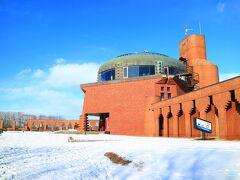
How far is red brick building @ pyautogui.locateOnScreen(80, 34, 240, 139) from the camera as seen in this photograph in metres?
24.6

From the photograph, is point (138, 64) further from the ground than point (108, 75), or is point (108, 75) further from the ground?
point (138, 64)

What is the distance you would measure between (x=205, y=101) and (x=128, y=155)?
59.6 ft

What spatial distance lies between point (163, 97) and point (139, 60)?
39.2 ft

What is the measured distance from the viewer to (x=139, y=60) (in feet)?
172

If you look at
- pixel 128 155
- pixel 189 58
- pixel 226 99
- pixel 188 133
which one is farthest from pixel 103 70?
pixel 128 155

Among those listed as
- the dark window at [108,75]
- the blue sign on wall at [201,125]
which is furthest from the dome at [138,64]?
the blue sign on wall at [201,125]

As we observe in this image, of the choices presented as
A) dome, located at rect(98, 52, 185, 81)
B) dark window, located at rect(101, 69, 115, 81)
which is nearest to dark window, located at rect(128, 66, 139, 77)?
dome, located at rect(98, 52, 185, 81)

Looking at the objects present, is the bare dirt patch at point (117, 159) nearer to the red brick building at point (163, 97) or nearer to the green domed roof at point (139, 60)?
the red brick building at point (163, 97)

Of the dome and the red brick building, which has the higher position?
the dome

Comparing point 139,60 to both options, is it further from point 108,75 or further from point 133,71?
point 108,75

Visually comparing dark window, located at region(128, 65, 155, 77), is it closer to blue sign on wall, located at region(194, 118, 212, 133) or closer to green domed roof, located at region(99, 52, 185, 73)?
green domed roof, located at region(99, 52, 185, 73)

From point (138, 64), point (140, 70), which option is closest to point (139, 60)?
point (138, 64)

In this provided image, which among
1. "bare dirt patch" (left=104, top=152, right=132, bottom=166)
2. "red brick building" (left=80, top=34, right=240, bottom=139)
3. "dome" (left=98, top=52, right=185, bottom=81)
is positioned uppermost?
"dome" (left=98, top=52, right=185, bottom=81)

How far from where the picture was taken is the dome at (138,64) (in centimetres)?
5212
